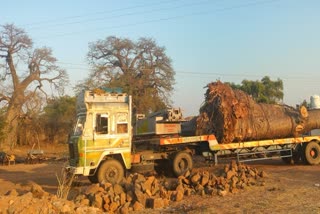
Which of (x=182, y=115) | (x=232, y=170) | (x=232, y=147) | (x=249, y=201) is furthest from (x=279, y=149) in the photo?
(x=249, y=201)

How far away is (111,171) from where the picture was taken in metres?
15.0

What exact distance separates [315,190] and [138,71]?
130ft

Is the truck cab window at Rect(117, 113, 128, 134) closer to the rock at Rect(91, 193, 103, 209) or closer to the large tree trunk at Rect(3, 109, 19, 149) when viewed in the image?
the rock at Rect(91, 193, 103, 209)

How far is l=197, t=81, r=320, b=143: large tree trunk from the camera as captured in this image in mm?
17531

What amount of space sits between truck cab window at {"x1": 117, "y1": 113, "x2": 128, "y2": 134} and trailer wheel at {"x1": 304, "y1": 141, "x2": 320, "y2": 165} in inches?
366

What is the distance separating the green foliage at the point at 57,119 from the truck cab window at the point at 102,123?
82.9 feet

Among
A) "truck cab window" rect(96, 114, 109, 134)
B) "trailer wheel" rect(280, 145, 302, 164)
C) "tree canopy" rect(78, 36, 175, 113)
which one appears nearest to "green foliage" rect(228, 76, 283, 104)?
"tree canopy" rect(78, 36, 175, 113)

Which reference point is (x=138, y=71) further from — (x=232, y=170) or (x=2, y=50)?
(x=232, y=170)

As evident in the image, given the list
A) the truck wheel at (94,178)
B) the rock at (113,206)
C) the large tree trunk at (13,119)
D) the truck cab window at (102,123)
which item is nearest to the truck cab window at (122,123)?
the truck cab window at (102,123)

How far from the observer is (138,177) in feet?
40.3

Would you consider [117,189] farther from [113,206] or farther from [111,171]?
[111,171]

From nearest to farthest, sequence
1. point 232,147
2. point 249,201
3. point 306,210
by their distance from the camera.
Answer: point 306,210 → point 249,201 → point 232,147

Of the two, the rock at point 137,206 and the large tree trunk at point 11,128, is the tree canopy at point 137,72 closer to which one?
the large tree trunk at point 11,128

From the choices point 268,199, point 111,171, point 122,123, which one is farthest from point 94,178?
point 268,199
